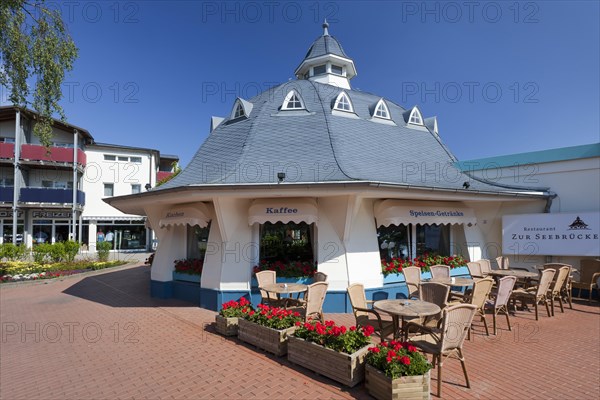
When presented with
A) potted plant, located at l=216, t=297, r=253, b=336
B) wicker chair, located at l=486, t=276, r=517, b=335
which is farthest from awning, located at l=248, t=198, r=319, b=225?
wicker chair, located at l=486, t=276, r=517, b=335

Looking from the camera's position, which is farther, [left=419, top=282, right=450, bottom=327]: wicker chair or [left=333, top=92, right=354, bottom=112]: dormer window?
[left=333, top=92, right=354, bottom=112]: dormer window

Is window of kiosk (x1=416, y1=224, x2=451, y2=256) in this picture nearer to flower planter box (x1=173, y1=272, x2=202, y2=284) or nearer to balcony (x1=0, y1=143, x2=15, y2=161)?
flower planter box (x1=173, y1=272, x2=202, y2=284)

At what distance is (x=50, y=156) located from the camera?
24859mm

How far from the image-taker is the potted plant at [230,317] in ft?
24.1

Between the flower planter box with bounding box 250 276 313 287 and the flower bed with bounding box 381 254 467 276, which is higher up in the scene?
the flower bed with bounding box 381 254 467 276

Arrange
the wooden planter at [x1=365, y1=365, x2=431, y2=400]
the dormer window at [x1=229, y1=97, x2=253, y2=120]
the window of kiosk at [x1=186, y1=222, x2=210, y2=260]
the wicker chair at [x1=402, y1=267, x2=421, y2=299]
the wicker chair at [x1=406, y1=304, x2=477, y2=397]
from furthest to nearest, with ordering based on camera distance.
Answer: the dormer window at [x1=229, y1=97, x2=253, y2=120], the window of kiosk at [x1=186, y1=222, x2=210, y2=260], the wicker chair at [x1=402, y1=267, x2=421, y2=299], the wicker chair at [x1=406, y1=304, x2=477, y2=397], the wooden planter at [x1=365, y1=365, x2=431, y2=400]

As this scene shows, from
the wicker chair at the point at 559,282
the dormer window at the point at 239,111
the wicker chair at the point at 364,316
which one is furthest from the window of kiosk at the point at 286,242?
the wicker chair at the point at 559,282

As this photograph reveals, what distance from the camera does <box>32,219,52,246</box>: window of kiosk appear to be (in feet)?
86.5

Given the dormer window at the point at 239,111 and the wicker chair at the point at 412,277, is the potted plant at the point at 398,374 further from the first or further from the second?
the dormer window at the point at 239,111

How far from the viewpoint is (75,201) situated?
26.1m

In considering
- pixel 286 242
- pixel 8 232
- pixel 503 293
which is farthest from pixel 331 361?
pixel 8 232

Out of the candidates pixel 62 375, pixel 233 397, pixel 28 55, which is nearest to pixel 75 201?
pixel 28 55

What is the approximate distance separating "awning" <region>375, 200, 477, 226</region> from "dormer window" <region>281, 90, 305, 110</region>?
575 cm

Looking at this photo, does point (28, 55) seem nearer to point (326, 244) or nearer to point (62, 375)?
point (62, 375)
